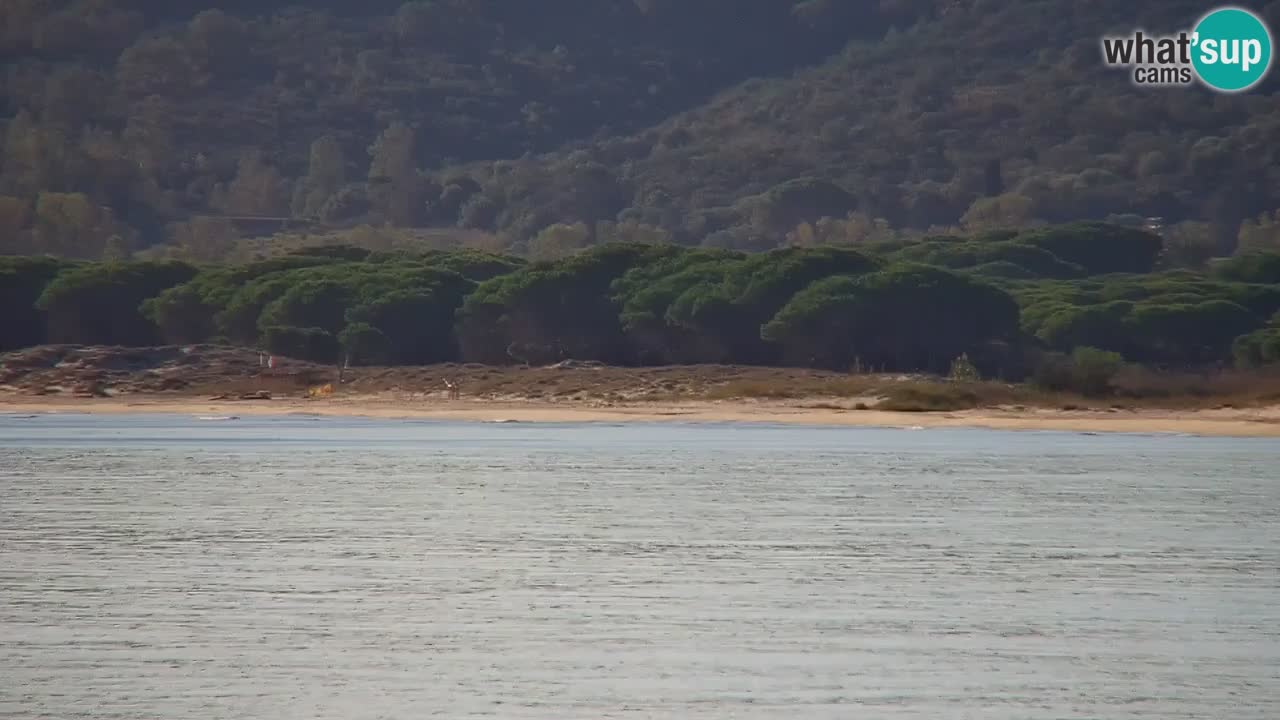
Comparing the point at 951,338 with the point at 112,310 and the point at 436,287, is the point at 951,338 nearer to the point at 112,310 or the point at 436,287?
the point at 436,287

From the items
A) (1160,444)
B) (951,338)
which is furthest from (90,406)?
(1160,444)

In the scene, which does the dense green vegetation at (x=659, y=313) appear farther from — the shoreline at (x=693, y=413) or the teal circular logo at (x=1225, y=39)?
the teal circular logo at (x=1225, y=39)

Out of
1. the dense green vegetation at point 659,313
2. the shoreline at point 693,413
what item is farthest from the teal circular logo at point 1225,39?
the shoreline at point 693,413

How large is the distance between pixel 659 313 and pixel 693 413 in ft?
56.6

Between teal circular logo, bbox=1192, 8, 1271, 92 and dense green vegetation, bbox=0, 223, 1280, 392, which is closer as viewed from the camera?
dense green vegetation, bbox=0, 223, 1280, 392

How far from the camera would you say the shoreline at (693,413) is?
6538 centimetres

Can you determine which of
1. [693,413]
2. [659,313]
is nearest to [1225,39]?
[659,313]

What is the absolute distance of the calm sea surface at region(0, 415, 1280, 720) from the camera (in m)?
18.0

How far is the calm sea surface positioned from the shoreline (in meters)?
19.0

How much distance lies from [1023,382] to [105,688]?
66.6m

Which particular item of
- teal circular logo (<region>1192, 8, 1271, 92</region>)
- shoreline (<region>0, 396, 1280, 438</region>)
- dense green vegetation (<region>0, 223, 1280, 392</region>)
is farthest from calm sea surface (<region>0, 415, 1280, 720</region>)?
teal circular logo (<region>1192, 8, 1271, 92</region>)

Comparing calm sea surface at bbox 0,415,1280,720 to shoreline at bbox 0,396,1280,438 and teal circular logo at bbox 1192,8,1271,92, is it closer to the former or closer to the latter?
shoreline at bbox 0,396,1280,438

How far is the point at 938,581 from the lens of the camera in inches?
1004

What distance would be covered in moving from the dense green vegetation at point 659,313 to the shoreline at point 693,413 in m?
8.88
